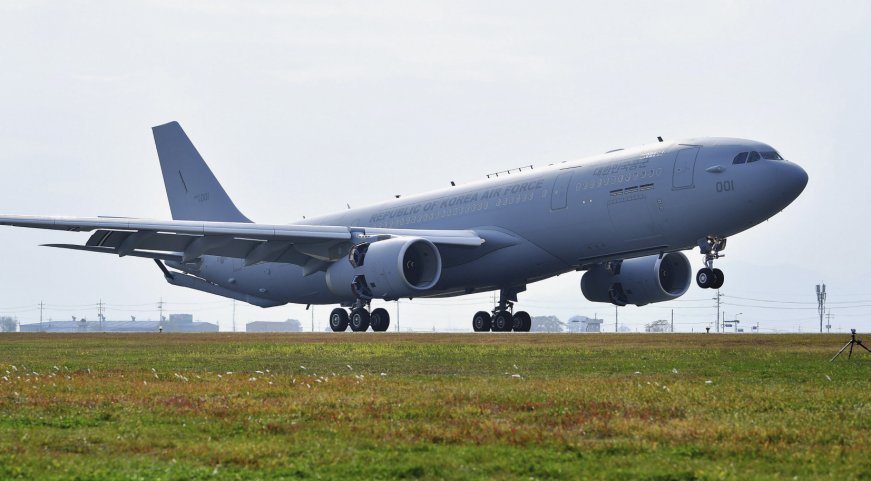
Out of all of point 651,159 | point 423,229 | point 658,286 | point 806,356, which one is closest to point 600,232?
point 651,159

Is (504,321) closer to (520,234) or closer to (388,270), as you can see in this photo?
(520,234)

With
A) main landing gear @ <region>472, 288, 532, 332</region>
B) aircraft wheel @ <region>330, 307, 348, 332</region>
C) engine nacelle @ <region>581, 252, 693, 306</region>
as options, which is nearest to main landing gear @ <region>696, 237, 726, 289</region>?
engine nacelle @ <region>581, 252, 693, 306</region>

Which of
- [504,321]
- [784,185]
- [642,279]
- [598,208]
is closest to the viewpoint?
[784,185]

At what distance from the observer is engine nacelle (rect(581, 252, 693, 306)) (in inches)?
1636

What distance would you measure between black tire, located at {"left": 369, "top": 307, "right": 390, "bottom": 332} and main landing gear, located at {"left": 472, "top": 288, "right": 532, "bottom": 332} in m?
5.04

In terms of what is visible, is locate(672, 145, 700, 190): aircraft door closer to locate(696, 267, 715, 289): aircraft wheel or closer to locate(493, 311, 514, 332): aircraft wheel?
locate(696, 267, 715, 289): aircraft wheel

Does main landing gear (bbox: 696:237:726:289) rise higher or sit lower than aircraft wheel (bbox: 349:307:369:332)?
higher

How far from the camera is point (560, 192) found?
3712 cm

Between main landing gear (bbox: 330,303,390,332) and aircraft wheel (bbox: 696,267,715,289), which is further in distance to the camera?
main landing gear (bbox: 330,303,390,332)

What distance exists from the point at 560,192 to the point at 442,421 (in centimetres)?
2655

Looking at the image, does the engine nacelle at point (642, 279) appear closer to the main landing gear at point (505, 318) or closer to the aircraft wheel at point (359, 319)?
the main landing gear at point (505, 318)

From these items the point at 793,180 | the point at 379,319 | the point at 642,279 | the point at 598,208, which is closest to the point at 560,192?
the point at 598,208

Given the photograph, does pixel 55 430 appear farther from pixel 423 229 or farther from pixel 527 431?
pixel 423 229

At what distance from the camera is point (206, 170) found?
2094 inches
